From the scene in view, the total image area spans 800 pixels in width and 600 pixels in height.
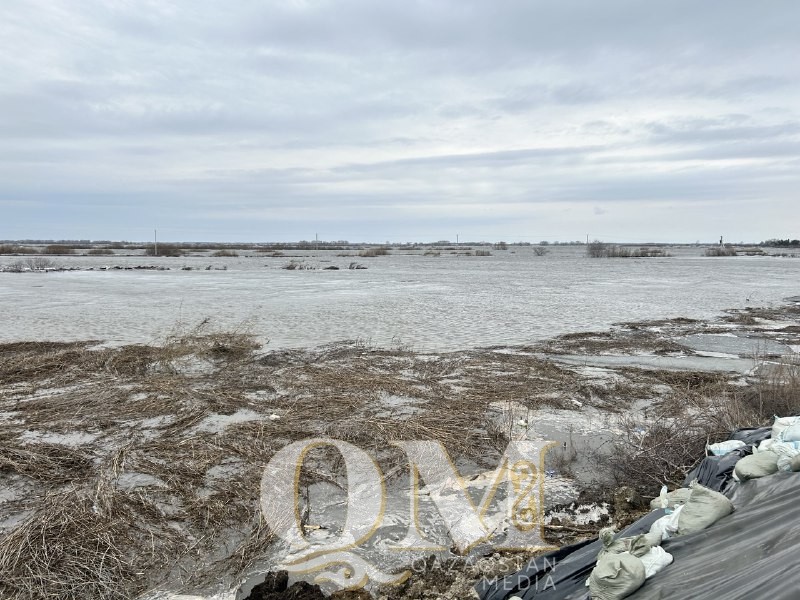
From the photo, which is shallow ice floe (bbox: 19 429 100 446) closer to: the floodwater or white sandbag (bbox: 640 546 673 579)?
white sandbag (bbox: 640 546 673 579)

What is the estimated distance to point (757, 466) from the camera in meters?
4.07

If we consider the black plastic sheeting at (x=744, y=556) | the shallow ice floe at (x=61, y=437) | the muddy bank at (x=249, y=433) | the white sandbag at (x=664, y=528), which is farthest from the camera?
the shallow ice floe at (x=61, y=437)

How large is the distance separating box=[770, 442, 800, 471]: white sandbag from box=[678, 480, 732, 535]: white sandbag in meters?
0.64

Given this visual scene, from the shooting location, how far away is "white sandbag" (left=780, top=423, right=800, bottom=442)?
4.34 m

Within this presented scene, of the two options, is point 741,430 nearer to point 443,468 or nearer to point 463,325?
point 443,468

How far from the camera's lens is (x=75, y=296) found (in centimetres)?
2583

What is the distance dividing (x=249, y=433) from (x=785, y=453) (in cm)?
567

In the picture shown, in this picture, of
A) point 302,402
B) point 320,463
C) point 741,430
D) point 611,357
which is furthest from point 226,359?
point 741,430

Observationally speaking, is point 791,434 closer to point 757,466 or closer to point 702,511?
point 757,466

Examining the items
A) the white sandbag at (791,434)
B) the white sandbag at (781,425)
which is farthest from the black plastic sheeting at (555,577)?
the white sandbag at (781,425)

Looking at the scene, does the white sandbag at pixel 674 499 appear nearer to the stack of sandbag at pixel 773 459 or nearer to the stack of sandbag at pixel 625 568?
the stack of sandbag at pixel 773 459

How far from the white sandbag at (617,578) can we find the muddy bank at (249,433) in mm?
1127

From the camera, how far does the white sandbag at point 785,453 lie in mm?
3908

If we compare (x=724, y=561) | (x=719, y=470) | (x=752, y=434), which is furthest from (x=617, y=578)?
(x=752, y=434)
